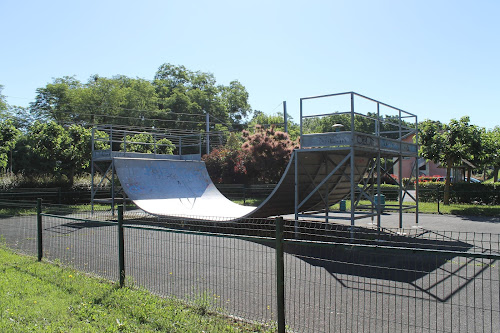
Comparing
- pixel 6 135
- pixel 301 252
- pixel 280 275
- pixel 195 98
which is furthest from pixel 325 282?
pixel 195 98

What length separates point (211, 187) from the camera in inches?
777

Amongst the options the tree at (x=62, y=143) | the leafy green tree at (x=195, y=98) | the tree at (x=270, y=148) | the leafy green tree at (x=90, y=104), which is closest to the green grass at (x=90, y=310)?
the tree at (x=62, y=143)

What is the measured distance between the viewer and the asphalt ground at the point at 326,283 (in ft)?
17.0

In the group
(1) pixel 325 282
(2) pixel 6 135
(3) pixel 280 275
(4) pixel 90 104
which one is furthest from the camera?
(4) pixel 90 104

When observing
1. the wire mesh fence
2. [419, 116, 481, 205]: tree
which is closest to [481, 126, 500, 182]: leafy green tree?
[419, 116, 481, 205]: tree

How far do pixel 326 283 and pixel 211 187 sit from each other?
13173 mm

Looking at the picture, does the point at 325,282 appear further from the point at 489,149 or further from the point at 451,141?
the point at 489,149

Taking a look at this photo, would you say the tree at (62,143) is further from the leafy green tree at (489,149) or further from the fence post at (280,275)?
the fence post at (280,275)

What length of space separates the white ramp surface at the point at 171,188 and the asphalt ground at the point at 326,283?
4.29 meters

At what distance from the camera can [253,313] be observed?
222 inches

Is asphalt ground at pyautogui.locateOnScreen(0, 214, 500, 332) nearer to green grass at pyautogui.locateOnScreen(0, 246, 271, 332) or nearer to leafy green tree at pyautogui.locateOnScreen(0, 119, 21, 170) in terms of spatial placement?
green grass at pyautogui.locateOnScreen(0, 246, 271, 332)

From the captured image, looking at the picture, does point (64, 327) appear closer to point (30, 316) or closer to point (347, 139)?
point (30, 316)

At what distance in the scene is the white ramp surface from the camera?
1588cm

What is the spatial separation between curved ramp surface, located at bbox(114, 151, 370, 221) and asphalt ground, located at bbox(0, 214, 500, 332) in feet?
8.87
